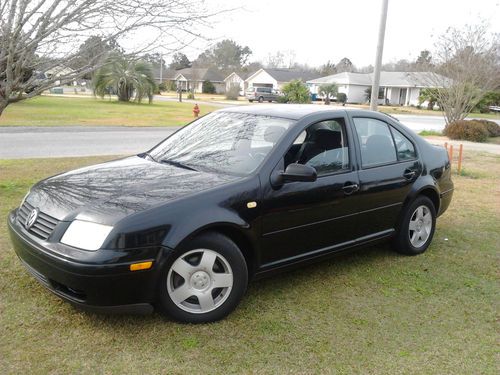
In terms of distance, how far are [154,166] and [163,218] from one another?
1.02 metres

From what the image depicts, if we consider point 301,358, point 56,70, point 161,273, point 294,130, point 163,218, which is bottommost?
point 301,358

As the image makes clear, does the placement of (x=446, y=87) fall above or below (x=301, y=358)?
above

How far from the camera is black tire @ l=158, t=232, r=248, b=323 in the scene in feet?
11.1

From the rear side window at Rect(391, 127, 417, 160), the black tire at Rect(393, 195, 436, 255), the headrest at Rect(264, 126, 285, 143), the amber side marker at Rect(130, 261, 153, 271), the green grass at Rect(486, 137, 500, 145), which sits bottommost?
the green grass at Rect(486, 137, 500, 145)

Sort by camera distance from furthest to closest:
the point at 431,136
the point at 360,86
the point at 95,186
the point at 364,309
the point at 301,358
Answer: the point at 360,86
the point at 431,136
the point at 364,309
the point at 95,186
the point at 301,358

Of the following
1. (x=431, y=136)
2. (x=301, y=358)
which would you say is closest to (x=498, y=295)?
(x=301, y=358)

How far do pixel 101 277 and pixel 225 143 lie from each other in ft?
5.74

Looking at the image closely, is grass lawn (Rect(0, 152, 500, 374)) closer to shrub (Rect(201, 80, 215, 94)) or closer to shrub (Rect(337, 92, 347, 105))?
shrub (Rect(337, 92, 347, 105))

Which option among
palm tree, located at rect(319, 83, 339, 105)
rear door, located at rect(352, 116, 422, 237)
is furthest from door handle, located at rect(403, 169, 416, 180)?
palm tree, located at rect(319, 83, 339, 105)

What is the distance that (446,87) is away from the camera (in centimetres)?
2195

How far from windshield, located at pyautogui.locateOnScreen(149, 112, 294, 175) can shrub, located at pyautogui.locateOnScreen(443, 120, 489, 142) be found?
710 inches

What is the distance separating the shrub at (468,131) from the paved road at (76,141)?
1.03 m

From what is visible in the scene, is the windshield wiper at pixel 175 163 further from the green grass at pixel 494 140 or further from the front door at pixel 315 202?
the green grass at pixel 494 140

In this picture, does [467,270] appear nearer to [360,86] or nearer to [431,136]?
[431,136]
